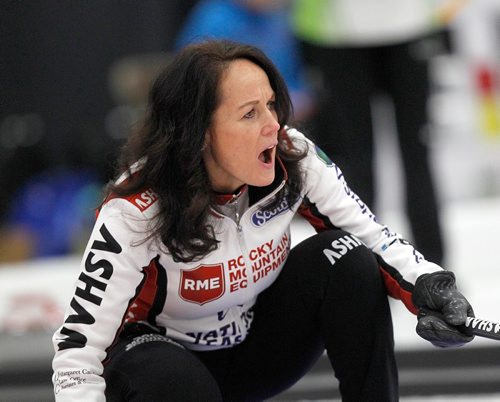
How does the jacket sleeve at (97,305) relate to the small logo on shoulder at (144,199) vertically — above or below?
below

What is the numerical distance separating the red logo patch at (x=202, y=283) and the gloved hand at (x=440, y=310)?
0.33m

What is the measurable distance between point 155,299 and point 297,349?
0.28 metres

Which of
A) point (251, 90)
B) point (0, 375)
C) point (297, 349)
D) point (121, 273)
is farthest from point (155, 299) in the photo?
point (0, 375)

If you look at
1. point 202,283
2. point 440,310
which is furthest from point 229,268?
point 440,310

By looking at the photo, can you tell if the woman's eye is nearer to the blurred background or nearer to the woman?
the woman

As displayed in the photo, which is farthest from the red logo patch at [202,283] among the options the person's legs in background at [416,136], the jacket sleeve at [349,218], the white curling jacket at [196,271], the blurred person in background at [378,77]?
the person's legs in background at [416,136]

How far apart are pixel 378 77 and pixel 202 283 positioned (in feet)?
4.46

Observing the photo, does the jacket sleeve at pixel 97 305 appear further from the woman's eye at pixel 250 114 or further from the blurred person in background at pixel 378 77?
the blurred person in background at pixel 378 77

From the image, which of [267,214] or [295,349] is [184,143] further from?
[295,349]

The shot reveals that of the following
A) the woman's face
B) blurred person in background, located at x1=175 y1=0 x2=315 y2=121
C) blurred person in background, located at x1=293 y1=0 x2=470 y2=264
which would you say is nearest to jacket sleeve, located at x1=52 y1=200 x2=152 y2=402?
the woman's face

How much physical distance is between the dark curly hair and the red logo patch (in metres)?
0.05

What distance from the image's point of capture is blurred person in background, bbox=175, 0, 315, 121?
3.57 metres

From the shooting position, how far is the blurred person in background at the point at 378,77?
2920mm

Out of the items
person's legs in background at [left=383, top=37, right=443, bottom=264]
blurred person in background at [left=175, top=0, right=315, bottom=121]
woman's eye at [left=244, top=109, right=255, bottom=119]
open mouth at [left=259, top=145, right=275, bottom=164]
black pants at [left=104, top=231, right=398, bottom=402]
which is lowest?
black pants at [left=104, top=231, right=398, bottom=402]
